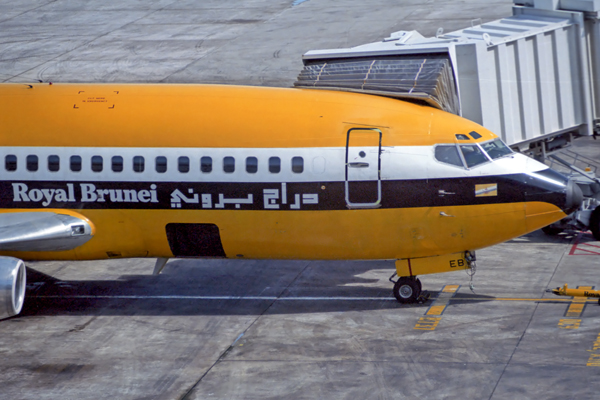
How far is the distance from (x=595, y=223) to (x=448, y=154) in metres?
8.38

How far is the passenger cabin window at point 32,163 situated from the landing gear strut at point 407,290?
9.12 metres

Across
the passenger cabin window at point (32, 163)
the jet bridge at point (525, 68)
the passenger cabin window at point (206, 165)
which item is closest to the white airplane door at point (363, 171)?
the jet bridge at point (525, 68)

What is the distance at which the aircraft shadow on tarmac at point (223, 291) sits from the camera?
20688 millimetres

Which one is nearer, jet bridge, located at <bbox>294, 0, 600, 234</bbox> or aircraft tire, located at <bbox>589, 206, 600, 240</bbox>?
jet bridge, located at <bbox>294, 0, 600, 234</bbox>

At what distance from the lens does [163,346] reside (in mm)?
18328

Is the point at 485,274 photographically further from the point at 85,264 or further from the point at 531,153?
the point at 85,264

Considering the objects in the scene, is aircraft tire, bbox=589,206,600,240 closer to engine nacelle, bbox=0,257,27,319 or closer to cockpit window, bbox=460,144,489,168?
cockpit window, bbox=460,144,489,168

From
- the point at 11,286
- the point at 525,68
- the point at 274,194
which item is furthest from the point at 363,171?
the point at 525,68

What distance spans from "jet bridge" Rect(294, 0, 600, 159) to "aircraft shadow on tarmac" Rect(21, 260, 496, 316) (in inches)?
211

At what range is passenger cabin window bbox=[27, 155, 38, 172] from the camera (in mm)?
19812

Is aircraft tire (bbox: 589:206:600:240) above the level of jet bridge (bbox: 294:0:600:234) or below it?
below

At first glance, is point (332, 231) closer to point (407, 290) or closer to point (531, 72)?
point (407, 290)

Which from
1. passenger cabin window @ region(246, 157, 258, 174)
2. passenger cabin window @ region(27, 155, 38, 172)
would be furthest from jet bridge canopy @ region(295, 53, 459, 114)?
passenger cabin window @ region(27, 155, 38, 172)

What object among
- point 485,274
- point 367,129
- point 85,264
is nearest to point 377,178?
point 367,129
